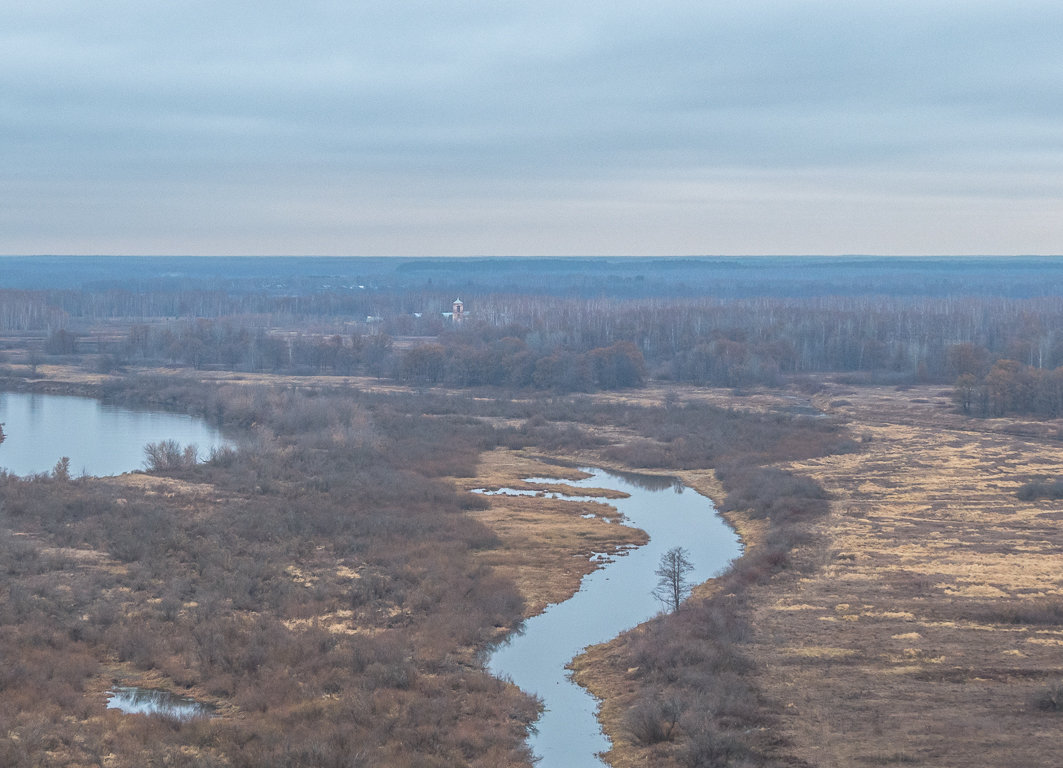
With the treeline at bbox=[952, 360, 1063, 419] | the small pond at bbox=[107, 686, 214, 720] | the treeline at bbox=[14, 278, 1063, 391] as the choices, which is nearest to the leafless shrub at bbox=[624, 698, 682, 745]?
the small pond at bbox=[107, 686, 214, 720]

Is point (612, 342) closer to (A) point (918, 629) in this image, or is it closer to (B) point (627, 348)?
(B) point (627, 348)

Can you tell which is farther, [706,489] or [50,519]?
[706,489]

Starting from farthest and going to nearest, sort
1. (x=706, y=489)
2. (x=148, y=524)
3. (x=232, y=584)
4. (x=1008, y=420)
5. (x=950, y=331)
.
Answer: (x=950, y=331), (x=1008, y=420), (x=706, y=489), (x=148, y=524), (x=232, y=584)

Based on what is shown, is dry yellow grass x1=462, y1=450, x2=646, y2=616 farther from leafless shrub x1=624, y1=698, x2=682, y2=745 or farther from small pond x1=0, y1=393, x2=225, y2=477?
small pond x1=0, y1=393, x2=225, y2=477

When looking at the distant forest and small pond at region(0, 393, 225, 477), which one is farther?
the distant forest

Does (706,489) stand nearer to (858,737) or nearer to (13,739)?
(858,737)

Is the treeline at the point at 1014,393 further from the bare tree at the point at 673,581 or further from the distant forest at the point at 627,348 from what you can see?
the bare tree at the point at 673,581

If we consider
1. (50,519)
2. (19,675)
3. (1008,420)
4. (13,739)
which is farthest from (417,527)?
(1008,420)
